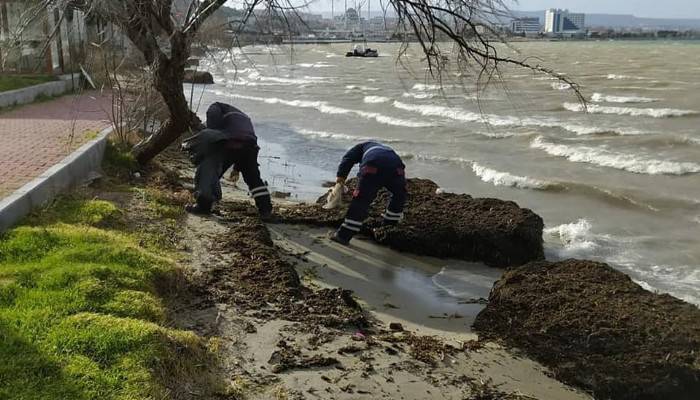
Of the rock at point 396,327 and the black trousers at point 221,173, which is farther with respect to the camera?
the black trousers at point 221,173

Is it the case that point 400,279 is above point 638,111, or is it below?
below

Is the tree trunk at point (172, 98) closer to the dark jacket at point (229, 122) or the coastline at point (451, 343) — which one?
the dark jacket at point (229, 122)

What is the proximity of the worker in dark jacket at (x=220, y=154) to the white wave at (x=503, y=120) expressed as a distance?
34.1 ft

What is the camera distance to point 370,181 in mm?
→ 7457

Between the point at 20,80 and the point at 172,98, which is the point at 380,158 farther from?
the point at 20,80

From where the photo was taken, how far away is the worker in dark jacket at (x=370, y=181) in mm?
7434

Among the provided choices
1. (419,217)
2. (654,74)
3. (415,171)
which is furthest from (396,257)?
(654,74)

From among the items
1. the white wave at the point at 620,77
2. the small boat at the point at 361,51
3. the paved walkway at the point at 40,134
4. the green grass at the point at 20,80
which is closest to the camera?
the paved walkway at the point at 40,134

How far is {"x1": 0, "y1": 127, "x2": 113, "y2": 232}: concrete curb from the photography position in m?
5.90

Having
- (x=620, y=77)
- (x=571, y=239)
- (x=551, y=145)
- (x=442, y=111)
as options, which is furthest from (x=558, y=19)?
(x=571, y=239)

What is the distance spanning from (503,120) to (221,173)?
14.4 metres

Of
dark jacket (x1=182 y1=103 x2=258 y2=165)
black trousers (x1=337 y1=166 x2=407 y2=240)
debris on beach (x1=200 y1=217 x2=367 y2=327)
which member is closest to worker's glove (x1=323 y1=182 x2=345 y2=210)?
black trousers (x1=337 y1=166 x2=407 y2=240)

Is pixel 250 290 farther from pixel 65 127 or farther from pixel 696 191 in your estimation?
pixel 696 191

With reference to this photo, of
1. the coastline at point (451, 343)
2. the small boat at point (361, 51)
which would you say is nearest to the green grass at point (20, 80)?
the small boat at point (361, 51)
